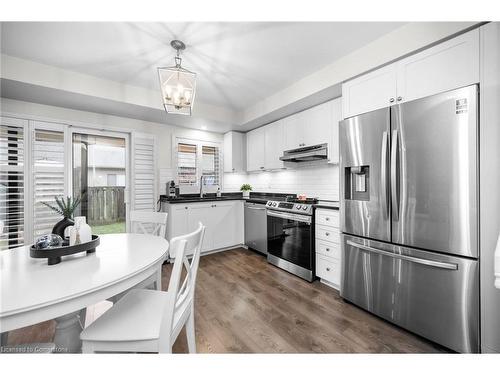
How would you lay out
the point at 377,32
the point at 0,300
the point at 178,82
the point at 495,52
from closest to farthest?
the point at 0,300, the point at 495,52, the point at 178,82, the point at 377,32

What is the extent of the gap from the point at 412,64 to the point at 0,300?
2.85m

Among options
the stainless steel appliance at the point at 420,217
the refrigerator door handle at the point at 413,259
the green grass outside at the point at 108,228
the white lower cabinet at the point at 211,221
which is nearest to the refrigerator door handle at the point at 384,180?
the stainless steel appliance at the point at 420,217

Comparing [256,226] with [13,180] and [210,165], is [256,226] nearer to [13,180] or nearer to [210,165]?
[210,165]

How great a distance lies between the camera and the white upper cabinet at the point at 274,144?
11.5 ft

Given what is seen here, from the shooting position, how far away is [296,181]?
11.9 ft

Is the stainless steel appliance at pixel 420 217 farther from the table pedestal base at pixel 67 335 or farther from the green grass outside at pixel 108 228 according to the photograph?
the green grass outside at pixel 108 228

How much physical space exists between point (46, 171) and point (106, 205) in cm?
86

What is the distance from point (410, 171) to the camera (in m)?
1.66

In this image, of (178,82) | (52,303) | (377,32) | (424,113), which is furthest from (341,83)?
(52,303)

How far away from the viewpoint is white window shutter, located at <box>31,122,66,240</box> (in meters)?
2.61

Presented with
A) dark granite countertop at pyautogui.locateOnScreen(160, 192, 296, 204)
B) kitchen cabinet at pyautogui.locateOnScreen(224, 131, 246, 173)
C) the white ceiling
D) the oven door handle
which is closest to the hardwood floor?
the oven door handle

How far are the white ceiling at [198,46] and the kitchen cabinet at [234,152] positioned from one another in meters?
1.57

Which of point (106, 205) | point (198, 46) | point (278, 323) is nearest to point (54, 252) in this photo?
point (278, 323)
